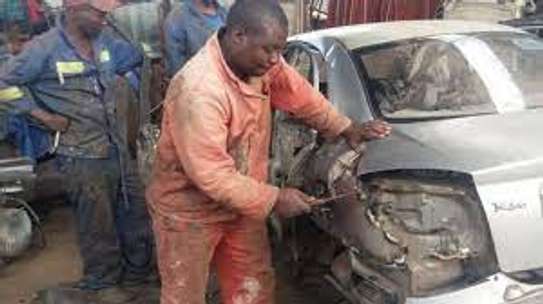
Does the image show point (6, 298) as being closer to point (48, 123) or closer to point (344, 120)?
point (48, 123)

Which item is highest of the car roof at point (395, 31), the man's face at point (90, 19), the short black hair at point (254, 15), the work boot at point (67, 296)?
the short black hair at point (254, 15)

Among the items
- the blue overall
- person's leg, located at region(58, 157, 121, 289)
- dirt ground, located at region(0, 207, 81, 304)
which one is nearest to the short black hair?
the blue overall

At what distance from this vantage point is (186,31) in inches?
250

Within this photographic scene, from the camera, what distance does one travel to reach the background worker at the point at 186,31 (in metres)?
6.33

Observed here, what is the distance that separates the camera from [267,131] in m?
3.58

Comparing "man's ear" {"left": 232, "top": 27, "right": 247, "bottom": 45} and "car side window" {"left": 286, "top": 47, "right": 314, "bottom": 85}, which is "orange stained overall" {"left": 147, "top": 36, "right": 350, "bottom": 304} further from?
"car side window" {"left": 286, "top": 47, "right": 314, "bottom": 85}

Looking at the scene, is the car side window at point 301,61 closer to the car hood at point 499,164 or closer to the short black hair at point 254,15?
the car hood at point 499,164

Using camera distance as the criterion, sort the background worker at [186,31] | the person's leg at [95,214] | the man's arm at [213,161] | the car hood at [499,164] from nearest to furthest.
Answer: the man's arm at [213,161]
the car hood at [499,164]
the person's leg at [95,214]
the background worker at [186,31]

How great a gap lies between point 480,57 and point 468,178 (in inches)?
47.3

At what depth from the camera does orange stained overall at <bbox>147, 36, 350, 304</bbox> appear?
123 inches

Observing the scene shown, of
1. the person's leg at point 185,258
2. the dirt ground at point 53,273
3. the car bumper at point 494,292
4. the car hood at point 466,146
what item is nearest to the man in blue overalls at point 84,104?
the dirt ground at point 53,273

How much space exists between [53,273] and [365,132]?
2.95 m

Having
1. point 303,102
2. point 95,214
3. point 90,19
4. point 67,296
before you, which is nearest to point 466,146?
point 303,102

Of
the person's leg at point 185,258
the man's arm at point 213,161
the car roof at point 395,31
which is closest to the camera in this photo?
the man's arm at point 213,161
